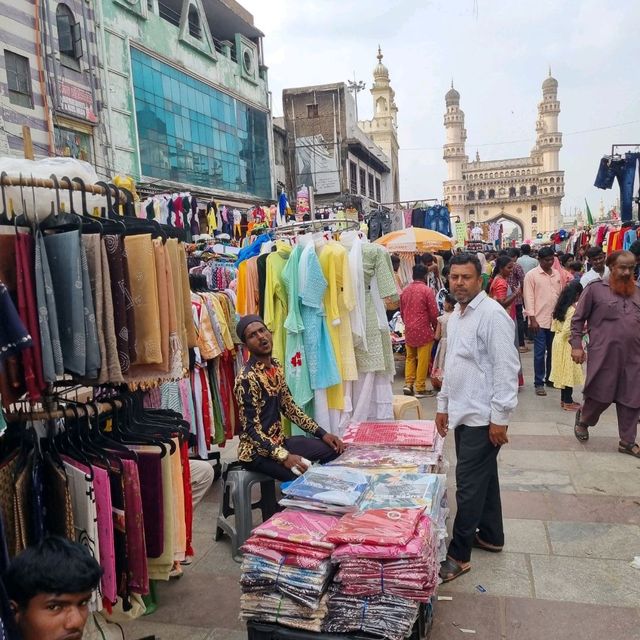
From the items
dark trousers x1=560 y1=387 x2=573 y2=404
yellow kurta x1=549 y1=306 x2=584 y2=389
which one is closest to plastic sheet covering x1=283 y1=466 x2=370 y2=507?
yellow kurta x1=549 y1=306 x2=584 y2=389

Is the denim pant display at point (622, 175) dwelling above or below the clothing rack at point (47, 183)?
above

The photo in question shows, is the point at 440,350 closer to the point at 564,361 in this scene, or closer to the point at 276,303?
the point at 564,361

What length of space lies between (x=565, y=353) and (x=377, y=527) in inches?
194

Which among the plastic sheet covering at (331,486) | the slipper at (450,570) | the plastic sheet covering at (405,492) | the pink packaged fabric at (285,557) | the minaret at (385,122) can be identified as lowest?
the slipper at (450,570)

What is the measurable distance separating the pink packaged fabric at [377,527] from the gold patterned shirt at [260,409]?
98 centimetres

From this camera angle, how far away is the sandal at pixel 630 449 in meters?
5.00

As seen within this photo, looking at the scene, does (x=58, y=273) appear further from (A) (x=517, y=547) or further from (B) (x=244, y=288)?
(A) (x=517, y=547)

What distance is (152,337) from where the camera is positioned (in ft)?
7.91

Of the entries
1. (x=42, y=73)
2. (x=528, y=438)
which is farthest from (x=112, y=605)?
(x=42, y=73)

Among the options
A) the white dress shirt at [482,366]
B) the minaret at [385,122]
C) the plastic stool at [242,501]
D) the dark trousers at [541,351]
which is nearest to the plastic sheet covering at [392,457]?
the white dress shirt at [482,366]

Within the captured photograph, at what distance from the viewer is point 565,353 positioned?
661cm

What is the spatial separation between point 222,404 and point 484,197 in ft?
271

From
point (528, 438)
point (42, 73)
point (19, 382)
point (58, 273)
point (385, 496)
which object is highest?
point (42, 73)

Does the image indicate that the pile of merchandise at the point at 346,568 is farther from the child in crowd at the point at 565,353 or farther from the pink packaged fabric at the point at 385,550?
the child in crowd at the point at 565,353
